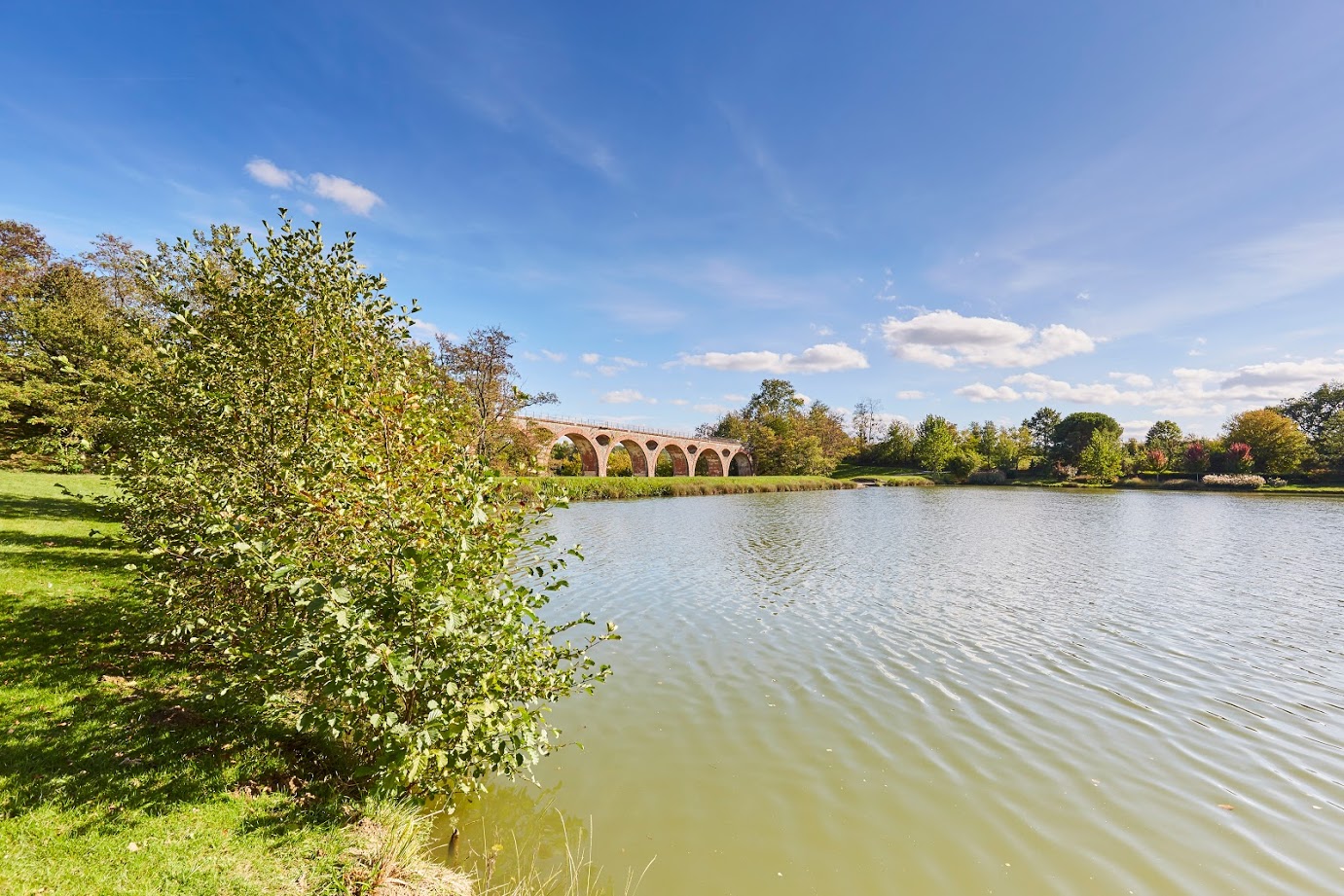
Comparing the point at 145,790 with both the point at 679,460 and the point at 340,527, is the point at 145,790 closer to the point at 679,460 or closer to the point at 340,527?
the point at 340,527

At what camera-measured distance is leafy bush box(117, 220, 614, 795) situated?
13.5ft

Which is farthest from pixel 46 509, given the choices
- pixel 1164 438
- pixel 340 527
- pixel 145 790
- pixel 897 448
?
pixel 1164 438

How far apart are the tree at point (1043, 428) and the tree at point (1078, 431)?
9.86ft

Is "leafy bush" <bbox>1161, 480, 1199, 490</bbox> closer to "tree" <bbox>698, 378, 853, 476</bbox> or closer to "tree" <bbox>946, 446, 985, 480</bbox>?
"tree" <bbox>946, 446, 985, 480</bbox>

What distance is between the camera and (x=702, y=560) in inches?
746

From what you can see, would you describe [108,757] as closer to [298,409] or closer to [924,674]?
[298,409]

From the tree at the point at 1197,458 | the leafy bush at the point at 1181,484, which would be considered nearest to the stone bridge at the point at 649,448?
the leafy bush at the point at 1181,484

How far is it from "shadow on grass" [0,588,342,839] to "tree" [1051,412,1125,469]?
4295 inches

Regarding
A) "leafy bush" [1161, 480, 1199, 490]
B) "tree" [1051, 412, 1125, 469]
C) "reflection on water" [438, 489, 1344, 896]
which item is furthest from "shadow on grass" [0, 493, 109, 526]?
"tree" [1051, 412, 1125, 469]

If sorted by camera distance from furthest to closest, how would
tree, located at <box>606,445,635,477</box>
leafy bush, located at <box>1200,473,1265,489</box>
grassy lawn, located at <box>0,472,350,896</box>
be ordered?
tree, located at <box>606,445,635,477</box>
leafy bush, located at <box>1200,473,1265,489</box>
grassy lawn, located at <box>0,472,350,896</box>

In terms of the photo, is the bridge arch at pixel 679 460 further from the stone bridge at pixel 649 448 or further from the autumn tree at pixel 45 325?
the autumn tree at pixel 45 325

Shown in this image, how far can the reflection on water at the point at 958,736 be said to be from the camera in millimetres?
5066

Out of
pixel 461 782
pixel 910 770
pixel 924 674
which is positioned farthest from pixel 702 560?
pixel 461 782

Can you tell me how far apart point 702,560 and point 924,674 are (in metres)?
10.3
